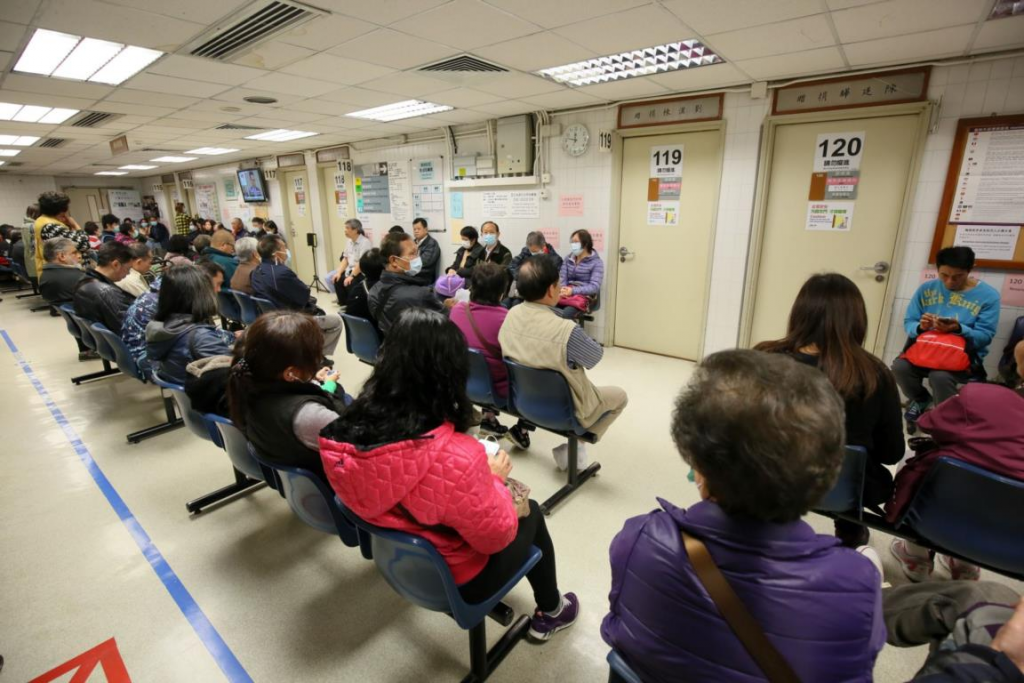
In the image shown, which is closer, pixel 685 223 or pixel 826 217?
pixel 826 217

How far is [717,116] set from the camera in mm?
3971

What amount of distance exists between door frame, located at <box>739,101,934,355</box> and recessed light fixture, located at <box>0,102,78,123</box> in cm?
660

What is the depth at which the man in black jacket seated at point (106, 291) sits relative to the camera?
3.44m

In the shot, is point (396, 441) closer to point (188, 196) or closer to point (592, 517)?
point (592, 517)

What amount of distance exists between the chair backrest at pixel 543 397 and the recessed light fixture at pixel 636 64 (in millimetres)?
2268

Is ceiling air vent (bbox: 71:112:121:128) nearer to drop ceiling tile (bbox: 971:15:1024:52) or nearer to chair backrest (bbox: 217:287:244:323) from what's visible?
chair backrest (bbox: 217:287:244:323)

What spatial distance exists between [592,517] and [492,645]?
2.79ft

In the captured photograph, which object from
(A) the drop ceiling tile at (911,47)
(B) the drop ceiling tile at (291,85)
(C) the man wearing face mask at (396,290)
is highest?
(B) the drop ceiling tile at (291,85)

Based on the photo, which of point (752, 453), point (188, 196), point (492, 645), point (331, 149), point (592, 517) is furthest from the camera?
point (188, 196)

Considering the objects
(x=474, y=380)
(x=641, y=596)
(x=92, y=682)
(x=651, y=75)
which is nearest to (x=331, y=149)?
(x=651, y=75)

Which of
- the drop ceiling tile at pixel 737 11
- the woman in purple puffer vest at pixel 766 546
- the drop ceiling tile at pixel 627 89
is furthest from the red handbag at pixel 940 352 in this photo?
the woman in purple puffer vest at pixel 766 546

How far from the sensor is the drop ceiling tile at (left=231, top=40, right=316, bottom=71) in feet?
9.39

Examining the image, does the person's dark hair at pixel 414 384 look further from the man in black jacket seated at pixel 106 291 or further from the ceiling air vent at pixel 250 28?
the man in black jacket seated at pixel 106 291

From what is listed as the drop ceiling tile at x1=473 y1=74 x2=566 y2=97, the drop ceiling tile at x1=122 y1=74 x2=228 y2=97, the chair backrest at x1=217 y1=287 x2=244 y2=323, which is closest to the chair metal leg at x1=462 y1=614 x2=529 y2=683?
the drop ceiling tile at x1=473 y1=74 x2=566 y2=97
